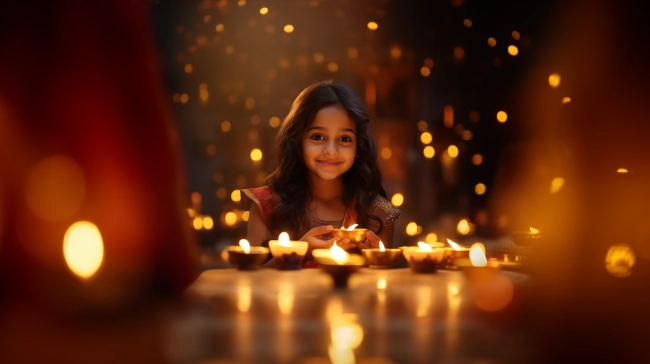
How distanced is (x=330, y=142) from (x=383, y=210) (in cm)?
45

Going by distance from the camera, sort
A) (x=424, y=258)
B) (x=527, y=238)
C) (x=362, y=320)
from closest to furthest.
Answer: (x=362, y=320) → (x=424, y=258) → (x=527, y=238)

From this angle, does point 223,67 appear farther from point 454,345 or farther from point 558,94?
point 454,345

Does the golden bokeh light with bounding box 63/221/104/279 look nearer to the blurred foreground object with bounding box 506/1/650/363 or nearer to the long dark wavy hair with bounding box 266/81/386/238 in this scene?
the blurred foreground object with bounding box 506/1/650/363

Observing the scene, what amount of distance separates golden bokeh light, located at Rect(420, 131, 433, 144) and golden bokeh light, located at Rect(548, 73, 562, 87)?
3.08 ft

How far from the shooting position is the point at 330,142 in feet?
7.25

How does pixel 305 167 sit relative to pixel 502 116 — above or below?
below

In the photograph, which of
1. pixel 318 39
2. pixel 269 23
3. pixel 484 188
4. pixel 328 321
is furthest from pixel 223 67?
pixel 328 321

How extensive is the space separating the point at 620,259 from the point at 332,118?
1094 millimetres

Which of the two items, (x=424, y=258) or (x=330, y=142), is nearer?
(x=424, y=258)

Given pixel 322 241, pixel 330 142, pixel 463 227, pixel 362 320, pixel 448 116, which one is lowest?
pixel 362 320

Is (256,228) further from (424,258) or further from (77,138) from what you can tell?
(424,258)

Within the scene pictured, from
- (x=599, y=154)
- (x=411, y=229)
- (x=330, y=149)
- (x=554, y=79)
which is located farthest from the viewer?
(x=411, y=229)

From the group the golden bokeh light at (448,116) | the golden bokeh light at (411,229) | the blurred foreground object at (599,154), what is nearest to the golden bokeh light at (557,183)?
the blurred foreground object at (599,154)

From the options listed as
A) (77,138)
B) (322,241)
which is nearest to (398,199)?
(322,241)
